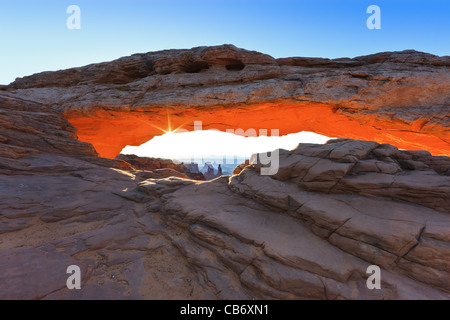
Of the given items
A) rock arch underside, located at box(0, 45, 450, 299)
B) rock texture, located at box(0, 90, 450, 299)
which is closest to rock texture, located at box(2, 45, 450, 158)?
rock arch underside, located at box(0, 45, 450, 299)

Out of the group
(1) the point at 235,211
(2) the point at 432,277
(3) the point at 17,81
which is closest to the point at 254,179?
(1) the point at 235,211

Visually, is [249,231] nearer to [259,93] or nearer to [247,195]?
[247,195]

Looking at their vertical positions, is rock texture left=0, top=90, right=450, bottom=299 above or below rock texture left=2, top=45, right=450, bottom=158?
below

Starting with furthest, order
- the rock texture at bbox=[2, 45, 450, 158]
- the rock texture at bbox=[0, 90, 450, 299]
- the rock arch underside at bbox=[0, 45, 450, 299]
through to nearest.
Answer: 1. the rock texture at bbox=[2, 45, 450, 158]
2. the rock arch underside at bbox=[0, 45, 450, 299]
3. the rock texture at bbox=[0, 90, 450, 299]

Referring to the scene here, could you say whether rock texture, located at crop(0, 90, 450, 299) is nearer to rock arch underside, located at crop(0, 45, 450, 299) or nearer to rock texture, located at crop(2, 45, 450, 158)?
rock arch underside, located at crop(0, 45, 450, 299)

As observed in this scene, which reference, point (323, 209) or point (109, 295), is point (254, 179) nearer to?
point (323, 209)

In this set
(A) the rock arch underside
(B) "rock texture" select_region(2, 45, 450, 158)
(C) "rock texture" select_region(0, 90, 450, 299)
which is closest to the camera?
(C) "rock texture" select_region(0, 90, 450, 299)

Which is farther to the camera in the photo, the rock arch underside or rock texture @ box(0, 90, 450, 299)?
the rock arch underside
